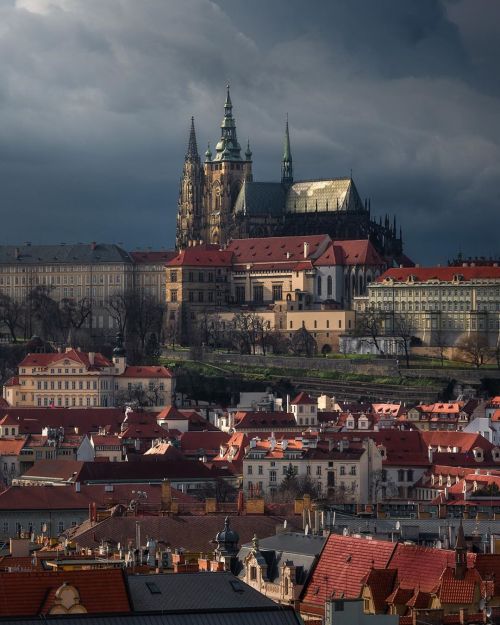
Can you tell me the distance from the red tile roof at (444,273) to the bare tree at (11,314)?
24787 mm

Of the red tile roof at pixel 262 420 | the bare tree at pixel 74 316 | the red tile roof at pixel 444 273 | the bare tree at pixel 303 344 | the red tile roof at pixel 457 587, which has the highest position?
the red tile roof at pixel 444 273

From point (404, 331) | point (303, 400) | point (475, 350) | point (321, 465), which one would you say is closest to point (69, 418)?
point (303, 400)

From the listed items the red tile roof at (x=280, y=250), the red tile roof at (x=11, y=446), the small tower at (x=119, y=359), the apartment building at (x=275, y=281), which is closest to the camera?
the red tile roof at (x=11, y=446)

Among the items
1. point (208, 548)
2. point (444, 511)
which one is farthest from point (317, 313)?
point (208, 548)

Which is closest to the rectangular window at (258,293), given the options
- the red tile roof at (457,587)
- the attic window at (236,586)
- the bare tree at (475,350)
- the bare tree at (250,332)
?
the bare tree at (250,332)

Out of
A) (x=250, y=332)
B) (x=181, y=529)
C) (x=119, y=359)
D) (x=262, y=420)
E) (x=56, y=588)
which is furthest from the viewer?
(x=250, y=332)

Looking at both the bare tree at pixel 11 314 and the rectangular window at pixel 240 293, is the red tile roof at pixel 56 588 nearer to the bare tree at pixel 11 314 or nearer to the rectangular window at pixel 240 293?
the bare tree at pixel 11 314

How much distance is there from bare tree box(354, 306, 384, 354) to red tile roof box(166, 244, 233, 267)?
750 inches

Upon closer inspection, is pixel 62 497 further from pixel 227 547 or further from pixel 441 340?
pixel 441 340

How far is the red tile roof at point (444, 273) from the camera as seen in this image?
183m

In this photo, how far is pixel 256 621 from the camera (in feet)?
122

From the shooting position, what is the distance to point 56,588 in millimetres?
37531

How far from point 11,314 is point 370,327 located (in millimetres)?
27057

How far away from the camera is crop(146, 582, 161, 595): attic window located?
3900 centimetres
